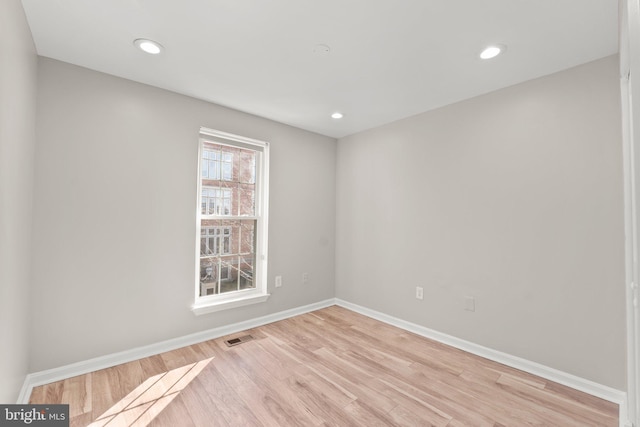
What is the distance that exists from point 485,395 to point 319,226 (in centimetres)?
253

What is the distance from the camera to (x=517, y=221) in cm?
245

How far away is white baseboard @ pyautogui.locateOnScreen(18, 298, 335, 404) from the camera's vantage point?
80.7 inches

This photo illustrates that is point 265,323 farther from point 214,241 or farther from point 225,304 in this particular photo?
point 214,241

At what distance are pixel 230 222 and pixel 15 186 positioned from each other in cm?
179

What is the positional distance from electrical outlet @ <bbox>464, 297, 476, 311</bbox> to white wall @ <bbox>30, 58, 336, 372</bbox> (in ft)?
7.62

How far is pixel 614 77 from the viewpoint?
6.66 feet

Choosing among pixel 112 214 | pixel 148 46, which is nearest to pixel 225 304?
pixel 112 214

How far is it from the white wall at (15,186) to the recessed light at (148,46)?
57 centimetres

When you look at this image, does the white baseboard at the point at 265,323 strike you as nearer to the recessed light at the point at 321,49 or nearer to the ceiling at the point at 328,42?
the ceiling at the point at 328,42

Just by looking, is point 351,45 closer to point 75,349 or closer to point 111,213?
point 111,213

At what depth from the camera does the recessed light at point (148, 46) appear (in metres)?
1.94

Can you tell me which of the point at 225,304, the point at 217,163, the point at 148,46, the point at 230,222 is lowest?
the point at 225,304

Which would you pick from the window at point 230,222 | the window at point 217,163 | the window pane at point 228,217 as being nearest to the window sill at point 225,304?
the window at point 230,222

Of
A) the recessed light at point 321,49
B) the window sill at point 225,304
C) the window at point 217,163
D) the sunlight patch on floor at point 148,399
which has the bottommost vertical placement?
the sunlight patch on floor at point 148,399
